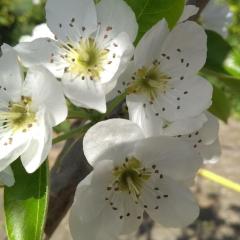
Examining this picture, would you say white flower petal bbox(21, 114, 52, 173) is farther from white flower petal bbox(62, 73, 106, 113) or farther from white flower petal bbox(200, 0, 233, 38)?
white flower petal bbox(200, 0, 233, 38)

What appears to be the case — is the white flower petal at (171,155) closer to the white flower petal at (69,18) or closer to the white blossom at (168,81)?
the white blossom at (168,81)

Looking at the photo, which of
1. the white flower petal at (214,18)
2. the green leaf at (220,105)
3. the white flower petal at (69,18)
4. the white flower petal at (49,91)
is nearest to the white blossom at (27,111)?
the white flower petal at (49,91)

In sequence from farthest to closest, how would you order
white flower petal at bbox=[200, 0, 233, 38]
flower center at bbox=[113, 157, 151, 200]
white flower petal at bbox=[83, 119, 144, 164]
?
white flower petal at bbox=[200, 0, 233, 38], flower center at bbox=[113, 157, 151, 200], white flower petal at bbox=[83, 119, 144, 164]

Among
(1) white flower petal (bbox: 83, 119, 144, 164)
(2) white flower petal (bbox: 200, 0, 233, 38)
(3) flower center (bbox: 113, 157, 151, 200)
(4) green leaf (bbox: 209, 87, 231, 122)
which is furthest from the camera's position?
(2) white flower petal (bbox: 200, 0, 233, 38)

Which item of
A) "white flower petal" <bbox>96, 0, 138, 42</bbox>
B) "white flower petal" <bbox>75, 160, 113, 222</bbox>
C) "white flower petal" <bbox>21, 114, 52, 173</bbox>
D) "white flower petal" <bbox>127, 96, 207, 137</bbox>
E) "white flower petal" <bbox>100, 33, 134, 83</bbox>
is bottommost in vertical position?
"white flower petal" <bbox>75, 160, 113, 222</bbox>

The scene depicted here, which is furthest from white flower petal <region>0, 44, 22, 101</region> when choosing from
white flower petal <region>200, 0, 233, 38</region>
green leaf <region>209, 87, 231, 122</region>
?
white flower petal <region>200, 0, 233, 38</region>

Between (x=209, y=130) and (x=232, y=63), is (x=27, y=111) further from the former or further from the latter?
(x=232, y=63)

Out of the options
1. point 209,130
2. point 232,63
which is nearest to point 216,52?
point 232,63
